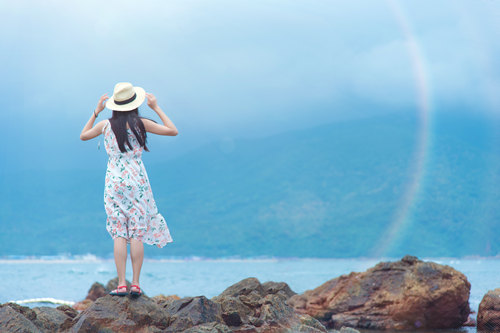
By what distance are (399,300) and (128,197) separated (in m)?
8.11

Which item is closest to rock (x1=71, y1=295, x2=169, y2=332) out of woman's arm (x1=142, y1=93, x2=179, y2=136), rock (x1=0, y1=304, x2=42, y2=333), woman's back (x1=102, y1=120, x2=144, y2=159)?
rock (x1=0, y1=304, x2=42, y2=333)

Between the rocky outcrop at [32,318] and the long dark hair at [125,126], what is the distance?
2260 millimetres

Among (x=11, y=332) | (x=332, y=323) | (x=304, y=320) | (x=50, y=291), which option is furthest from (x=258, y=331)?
(x=50, y=291)

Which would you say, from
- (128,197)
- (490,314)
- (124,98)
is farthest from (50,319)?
(490,314)

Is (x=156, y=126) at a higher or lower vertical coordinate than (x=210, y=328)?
higher

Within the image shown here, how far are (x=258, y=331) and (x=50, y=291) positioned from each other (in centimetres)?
4064

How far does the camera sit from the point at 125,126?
23.1ft

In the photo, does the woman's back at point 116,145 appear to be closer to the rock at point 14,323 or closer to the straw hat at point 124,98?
the straw hat at point 124,98

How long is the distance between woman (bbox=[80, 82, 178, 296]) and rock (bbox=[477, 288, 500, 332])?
763cm

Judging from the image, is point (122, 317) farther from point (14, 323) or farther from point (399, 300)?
point (399, 300)

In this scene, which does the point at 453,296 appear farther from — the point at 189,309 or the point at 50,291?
the point at 50,291

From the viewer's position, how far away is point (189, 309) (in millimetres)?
7355

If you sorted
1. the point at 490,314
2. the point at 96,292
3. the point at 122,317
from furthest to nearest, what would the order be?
the point at 96,292, the point at 490,314, the point at 122,317

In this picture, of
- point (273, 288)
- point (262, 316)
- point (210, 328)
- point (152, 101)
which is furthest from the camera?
point (273, 288)
